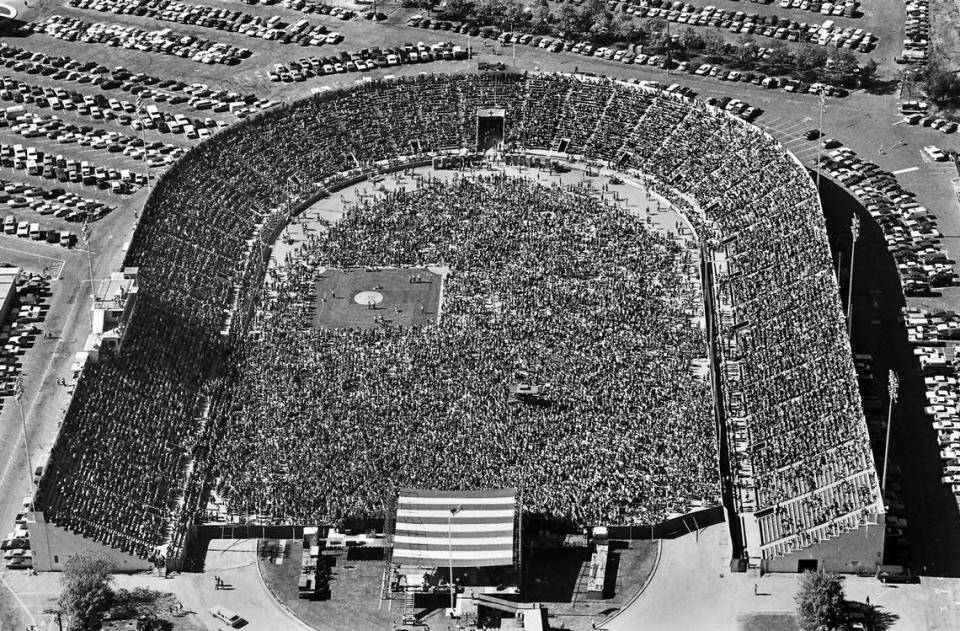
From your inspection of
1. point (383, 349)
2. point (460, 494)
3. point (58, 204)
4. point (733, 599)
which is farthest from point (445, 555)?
point (58, 204)

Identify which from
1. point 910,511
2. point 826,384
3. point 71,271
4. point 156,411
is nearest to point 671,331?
point 826,384

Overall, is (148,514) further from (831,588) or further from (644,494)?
(831,588)

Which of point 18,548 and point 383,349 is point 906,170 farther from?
point 18,548

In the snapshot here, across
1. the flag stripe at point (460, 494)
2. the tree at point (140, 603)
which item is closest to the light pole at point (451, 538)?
the flag stripe at point (460, 494)

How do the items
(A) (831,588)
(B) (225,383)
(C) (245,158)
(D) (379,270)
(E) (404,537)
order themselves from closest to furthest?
(A) (831,588), (E) (404,537), (B) (225,383), (D) (379,270), (C) (245,158)

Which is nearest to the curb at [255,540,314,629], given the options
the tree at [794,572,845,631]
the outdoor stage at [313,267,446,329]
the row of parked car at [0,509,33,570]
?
the row of parked car at [0,509,33,570]

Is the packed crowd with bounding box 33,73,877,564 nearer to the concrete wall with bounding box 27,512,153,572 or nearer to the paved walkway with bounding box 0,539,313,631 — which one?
the concrete wall with bounding box 27,512,153,572
